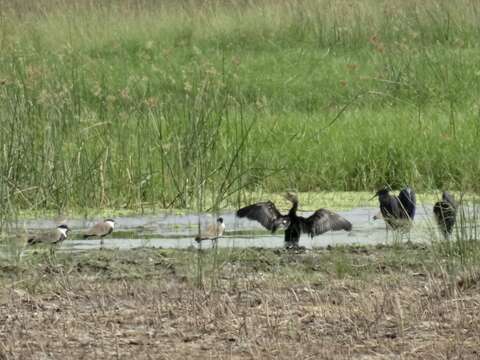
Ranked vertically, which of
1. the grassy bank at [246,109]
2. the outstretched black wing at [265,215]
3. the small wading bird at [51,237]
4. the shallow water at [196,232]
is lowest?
the shallow water at [196,232]

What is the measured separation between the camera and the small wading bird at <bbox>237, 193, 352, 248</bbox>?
7848 mm

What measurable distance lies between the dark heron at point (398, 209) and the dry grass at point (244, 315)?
50.7 inches

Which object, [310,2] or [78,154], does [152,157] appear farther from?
[310,2]

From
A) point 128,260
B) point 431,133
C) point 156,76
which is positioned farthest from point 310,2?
point 128,260

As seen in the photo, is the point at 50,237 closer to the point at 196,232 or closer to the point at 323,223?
the point at 196,232

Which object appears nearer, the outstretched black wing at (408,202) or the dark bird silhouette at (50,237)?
the dark bird silhouette at (50,237)

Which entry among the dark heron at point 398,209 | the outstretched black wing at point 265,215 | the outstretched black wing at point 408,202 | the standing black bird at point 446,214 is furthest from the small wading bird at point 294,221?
the standing black bird at point 446,214

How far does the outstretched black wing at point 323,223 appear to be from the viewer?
25.7 ft

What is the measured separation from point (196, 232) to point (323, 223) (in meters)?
0.90

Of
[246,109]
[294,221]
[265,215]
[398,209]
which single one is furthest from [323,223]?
[246,109]

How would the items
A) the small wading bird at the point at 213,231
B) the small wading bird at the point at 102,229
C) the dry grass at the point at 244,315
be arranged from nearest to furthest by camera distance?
the dry grass at the point at 244,315 → the small wading bird at the point at 213,231 → the small wading bird at the point at 102,229

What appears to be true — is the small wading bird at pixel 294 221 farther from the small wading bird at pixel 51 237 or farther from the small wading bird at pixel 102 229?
the small wading bird at pixel 51 237

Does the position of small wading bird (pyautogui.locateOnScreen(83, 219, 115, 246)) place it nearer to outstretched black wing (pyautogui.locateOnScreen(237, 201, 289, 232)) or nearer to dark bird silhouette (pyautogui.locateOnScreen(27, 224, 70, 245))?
dark bird silhouette (pyautogui.locateOnScreen(27, 224, 70, 245))

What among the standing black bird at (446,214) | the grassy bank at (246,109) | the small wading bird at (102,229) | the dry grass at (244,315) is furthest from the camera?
the grassy bank at (246,109)
